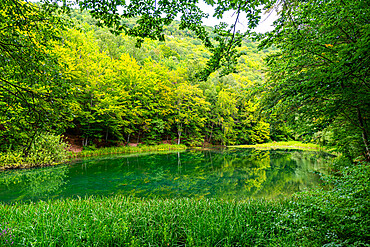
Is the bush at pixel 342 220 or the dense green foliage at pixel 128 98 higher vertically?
the dense green foliage at pixel 128 98

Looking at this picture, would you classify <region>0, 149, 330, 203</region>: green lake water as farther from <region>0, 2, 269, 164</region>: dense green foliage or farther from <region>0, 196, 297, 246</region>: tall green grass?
<region>0, 196, 297, 246</region>: tall green grass

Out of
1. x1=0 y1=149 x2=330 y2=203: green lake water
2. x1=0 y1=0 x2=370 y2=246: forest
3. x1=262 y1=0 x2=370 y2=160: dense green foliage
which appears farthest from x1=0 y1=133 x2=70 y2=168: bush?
x1=262 y1=0 x2=370 y2=160: dense green foliage

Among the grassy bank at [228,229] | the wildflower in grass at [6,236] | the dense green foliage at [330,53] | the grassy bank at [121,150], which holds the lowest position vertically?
the grassy bank at [121,150]

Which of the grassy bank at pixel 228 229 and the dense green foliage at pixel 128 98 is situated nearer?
the grassy bank at pixel 228 229

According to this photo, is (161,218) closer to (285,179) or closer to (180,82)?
(285,179)

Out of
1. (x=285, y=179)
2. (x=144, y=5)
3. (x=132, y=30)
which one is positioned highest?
(x=144, y=5)

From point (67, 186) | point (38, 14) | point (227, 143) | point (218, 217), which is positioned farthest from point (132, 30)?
point (227, 143)

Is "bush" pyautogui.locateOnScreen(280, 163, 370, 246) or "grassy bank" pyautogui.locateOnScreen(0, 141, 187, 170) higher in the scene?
"bush" pyautogui.locateOnScreen(280, 163, 370, 246)

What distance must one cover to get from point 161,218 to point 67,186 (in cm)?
522

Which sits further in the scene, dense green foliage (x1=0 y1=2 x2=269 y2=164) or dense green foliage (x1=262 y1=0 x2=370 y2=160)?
dense green foliage (x1=0 y1=2 x2=269 y2=164)

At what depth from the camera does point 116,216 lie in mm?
2836

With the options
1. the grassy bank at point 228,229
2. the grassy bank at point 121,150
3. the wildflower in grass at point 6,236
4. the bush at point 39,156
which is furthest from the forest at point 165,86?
the grassy bank at point 121,150

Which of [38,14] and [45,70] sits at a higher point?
[38,14]

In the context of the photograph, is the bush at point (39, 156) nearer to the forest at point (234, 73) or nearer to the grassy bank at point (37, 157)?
the grassy bank at point (37, 157)
